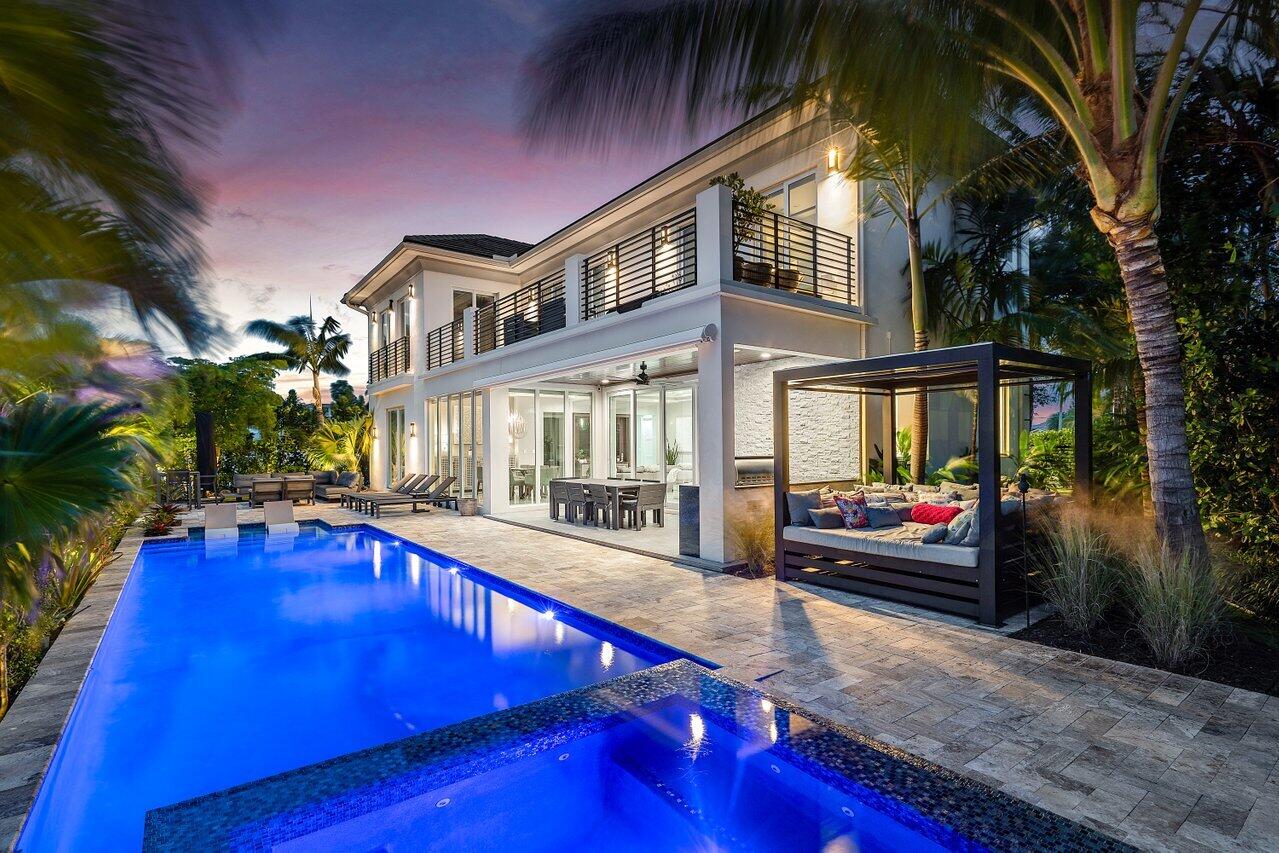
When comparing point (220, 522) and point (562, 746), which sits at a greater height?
point (220, 522)

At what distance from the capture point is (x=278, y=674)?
592 centimetres

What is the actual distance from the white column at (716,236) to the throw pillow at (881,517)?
11.9 feet

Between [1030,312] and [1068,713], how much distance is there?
26.3ft

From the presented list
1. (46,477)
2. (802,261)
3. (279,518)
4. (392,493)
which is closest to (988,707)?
(46,477)

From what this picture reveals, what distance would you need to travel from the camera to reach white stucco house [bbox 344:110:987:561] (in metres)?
9.04

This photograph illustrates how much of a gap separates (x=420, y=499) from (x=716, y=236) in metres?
10.8

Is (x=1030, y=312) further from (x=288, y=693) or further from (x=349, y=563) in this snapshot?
(x=349, y=563)

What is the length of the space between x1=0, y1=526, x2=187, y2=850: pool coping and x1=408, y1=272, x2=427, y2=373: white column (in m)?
12.2

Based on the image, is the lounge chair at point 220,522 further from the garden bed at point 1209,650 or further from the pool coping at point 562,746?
the garden bed at point 1209,650

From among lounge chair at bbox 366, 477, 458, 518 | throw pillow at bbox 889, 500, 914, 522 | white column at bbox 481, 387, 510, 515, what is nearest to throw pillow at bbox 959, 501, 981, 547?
throw pillow at bbox 889, 500, 914, 522

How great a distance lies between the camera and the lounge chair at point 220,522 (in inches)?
523

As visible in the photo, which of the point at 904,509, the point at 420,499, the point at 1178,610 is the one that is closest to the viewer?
the point at 1178,610

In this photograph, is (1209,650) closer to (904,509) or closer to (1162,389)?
(1162,389)

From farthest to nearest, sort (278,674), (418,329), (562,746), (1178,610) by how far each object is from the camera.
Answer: (418,329), (278,674), (1178,610), (562,746)
